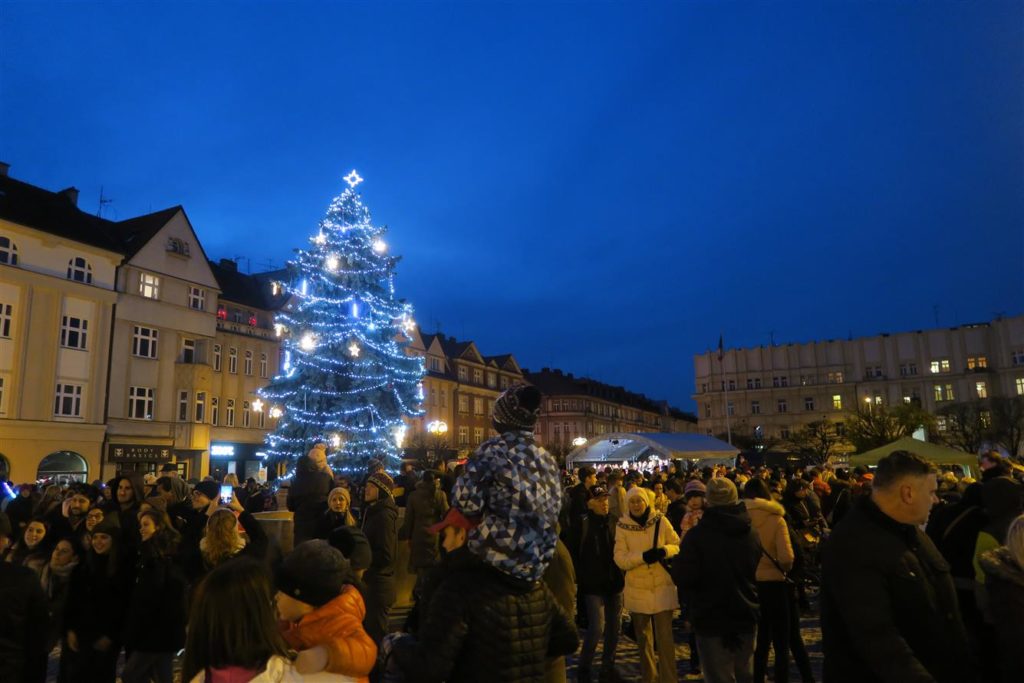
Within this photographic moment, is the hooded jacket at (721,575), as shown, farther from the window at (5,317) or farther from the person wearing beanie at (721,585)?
the window at (5,317)

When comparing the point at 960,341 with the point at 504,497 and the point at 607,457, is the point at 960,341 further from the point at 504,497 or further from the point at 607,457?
the point at 504,497

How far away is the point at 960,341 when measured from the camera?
240ft

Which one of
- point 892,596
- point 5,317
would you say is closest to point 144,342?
point 5,317

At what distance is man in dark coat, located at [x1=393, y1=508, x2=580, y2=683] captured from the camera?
286 cm

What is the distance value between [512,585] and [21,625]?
330 centimetres

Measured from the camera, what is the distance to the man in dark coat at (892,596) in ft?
9.02

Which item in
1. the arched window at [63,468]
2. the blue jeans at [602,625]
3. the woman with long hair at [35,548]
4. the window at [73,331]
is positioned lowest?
the blue jeans at [602,625]

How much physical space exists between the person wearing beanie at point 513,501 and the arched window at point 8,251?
33.7m

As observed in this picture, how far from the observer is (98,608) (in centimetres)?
542

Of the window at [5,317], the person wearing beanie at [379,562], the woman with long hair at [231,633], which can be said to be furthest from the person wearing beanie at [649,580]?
the window at [5,317]

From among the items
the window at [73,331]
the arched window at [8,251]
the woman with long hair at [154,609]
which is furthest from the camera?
the window at [73,331]

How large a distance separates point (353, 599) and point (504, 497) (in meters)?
0.83

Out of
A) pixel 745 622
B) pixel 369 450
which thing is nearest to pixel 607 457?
pixel 369 450

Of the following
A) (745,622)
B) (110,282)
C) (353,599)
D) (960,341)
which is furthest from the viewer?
(960,341)
